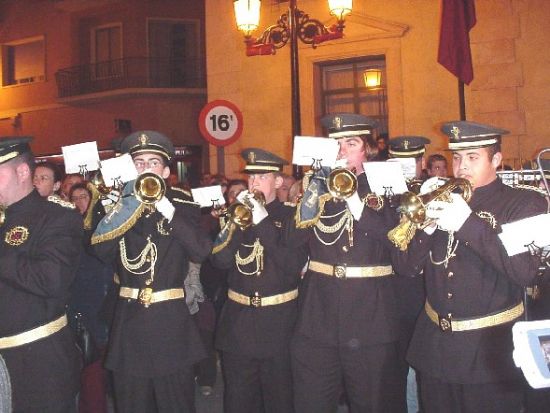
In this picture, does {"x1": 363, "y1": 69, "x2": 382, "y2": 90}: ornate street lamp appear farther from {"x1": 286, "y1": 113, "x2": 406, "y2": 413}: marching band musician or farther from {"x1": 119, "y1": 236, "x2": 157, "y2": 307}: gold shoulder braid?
{"x1": 119, "y1": 236, "x2": 157, "y2": 307}: gold shoulder braid

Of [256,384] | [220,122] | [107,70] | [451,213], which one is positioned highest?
[107,70]

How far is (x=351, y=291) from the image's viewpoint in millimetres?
4375

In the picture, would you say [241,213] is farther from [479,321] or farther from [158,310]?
[479,321]

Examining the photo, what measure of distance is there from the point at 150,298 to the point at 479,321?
2.19 meters

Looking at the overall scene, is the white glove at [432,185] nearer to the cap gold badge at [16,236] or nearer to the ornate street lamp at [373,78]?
the cap gold badge at [16,236]

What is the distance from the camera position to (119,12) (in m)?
25.0

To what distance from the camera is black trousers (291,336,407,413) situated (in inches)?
168

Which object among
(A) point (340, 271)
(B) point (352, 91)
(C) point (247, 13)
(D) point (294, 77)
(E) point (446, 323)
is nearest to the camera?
(E) point (446, 323)

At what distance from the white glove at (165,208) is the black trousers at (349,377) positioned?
1296 millimetres

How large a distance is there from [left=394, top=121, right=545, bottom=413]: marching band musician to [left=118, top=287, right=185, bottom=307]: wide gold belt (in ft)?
5.55

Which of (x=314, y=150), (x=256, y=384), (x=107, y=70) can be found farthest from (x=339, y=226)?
(x=107, y=70)

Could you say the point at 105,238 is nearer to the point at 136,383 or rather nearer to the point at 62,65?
the point at 136,383

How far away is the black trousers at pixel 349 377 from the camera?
4262mm

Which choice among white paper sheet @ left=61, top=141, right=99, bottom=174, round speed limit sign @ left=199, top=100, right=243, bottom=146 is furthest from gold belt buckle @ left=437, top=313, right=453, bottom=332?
round speed limit sign @ left=199, top=100, right=243, bottom=146
